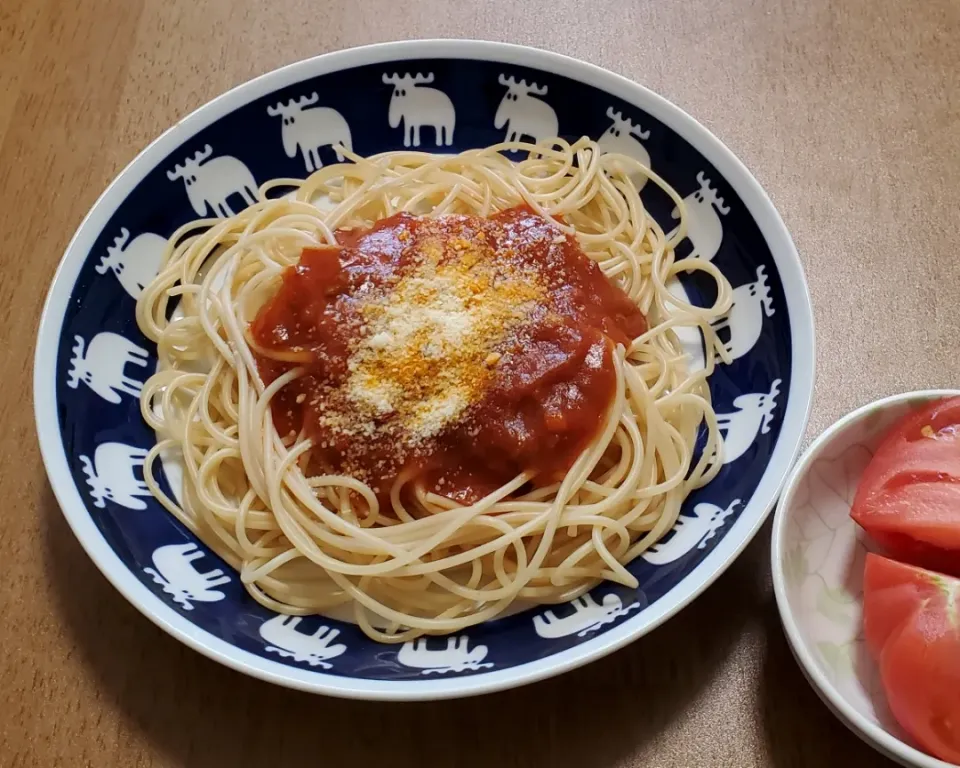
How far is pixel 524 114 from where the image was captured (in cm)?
231

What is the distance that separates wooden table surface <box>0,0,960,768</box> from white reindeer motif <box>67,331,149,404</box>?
0.88 ft

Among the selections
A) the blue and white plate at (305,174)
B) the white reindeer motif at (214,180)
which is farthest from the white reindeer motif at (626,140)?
the white reindeer motif at (214,180)

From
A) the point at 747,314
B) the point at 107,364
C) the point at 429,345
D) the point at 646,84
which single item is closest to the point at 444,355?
the point at 429,345

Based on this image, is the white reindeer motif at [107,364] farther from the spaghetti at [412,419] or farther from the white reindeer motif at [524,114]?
the white reindeer motif at [524,114]

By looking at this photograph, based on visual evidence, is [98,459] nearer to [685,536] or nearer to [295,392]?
[295,392]

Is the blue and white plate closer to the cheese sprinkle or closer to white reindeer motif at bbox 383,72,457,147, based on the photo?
white reindeer motif at bbox 383,72,457,147

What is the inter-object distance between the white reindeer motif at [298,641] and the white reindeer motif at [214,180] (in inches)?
46.3

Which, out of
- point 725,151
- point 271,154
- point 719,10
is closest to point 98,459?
point 271,154

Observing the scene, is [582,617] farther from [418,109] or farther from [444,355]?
[418,109]

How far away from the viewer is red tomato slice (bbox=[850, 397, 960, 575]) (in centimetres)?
149

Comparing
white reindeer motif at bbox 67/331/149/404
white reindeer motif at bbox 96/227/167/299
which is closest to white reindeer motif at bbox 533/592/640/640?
white reindeer motif at bbox 67/331/149/404

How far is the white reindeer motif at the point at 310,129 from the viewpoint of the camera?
226 centimetres

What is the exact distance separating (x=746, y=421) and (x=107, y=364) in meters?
1.55

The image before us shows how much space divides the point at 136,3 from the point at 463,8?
1139 millimetres
